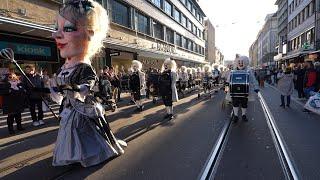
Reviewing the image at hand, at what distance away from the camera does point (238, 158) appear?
6059 mm

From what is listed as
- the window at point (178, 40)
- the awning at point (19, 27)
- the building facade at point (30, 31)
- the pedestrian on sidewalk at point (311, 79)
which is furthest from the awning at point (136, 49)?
the pedestrian on sidewalk at point (311, 79)

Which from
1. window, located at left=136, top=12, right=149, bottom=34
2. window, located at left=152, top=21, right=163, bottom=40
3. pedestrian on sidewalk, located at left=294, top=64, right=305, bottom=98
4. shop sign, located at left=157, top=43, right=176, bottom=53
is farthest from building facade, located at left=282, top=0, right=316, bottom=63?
pedestrian on sidewalk, located at left=294, top=64, right=305, bottom=98

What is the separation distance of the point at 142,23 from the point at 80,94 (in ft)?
90.5

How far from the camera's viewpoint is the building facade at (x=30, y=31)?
13812 mm

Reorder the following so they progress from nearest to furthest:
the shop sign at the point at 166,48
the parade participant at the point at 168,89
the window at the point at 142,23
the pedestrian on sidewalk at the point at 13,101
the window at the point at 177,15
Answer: the pedestrian on sidewalk at the point at 13,101 < the parade participant at the point at 168,89 < the window at the point at 142,23 < the shop sign at the point at 166,48 < the window at the point at 177,15

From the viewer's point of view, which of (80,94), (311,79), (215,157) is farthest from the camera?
(311,79)

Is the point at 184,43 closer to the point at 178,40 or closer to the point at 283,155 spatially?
the point at 178,40

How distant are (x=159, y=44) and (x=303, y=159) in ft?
107

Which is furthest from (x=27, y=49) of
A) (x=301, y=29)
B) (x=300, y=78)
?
(x=301, y=29)

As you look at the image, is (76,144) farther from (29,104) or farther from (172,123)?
(29,104)

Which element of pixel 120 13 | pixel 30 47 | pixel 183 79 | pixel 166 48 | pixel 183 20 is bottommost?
pixel 183 79

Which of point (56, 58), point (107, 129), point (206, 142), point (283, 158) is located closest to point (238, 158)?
point (283, 158)

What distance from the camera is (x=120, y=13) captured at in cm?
2670

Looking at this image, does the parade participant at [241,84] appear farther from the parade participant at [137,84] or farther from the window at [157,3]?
the window at [157,3]
